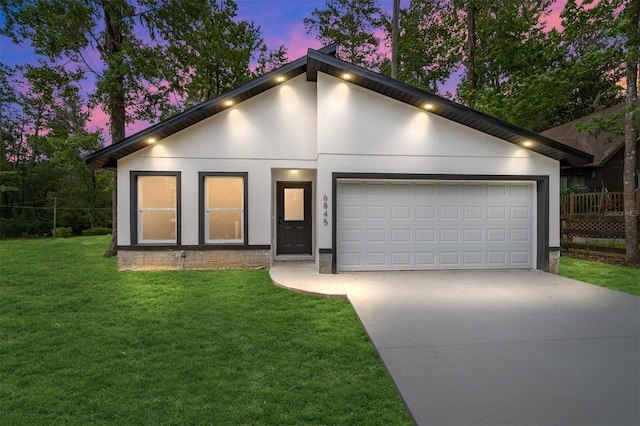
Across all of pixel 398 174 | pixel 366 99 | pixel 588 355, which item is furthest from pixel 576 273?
pixel 366 99

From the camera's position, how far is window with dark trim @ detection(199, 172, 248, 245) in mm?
8180

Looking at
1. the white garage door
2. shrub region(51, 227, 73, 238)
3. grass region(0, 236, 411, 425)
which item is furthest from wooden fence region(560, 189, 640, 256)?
shrub region(51, 227, 73, 238)

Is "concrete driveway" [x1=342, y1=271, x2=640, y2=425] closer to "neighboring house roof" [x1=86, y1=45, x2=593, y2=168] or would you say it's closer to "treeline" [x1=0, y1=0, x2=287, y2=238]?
"neighboring house roof" [x1=86, y1=45, x2=593, y2=168]

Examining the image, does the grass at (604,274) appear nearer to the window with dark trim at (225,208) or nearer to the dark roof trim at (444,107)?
the dark roof trim at (444,107)

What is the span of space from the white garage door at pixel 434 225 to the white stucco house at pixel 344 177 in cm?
2

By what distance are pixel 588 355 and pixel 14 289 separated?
28.9 ft

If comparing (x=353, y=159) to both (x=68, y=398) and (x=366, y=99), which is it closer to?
(x=366, y=99)

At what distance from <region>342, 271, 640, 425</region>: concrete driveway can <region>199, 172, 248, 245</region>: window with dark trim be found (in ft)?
11.8

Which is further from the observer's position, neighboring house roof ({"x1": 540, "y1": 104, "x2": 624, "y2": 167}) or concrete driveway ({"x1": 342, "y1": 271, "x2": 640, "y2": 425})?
neighboring house roof ({"x1": 540, "y1": 104, "x2": 624, "y2": 167})

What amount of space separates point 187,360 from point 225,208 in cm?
530

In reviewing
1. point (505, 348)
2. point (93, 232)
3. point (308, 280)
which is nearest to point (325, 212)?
point (308, 280)

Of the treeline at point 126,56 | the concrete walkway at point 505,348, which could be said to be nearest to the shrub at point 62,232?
the treeline at point 126,56

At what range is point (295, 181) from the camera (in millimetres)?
9398

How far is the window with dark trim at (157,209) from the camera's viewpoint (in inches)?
316
